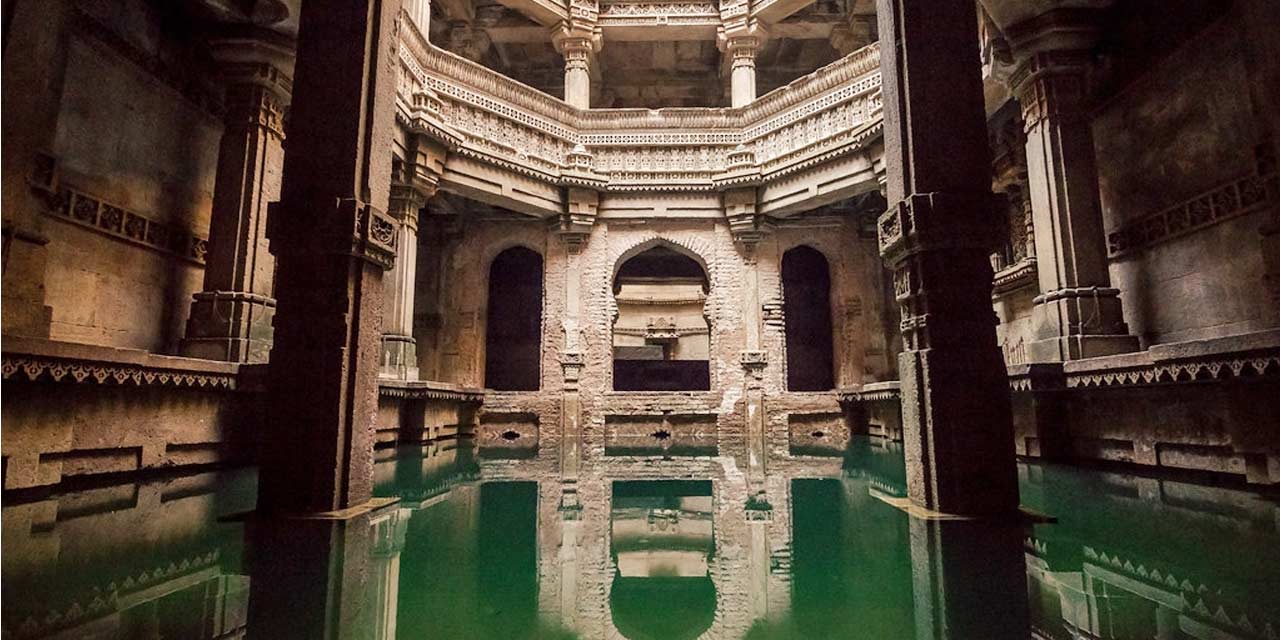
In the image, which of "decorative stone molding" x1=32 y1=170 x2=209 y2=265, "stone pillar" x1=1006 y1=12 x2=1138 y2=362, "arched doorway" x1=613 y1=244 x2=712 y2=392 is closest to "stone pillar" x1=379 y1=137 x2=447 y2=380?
"decorative stone molding" x1=32 y1=170 x2=209 y2=265

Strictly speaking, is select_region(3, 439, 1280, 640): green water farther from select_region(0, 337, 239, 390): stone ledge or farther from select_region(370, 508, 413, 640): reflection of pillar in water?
select_region(0, 337, 239, 390): stone ledge

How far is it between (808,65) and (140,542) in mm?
18825

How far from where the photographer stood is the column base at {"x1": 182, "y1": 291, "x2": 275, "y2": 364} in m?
7.34

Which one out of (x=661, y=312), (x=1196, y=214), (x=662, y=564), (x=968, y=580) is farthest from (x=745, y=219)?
(x=968, y=580)

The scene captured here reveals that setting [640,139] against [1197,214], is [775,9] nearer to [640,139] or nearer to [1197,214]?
[640,139]

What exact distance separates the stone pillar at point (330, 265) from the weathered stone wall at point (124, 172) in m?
3.07

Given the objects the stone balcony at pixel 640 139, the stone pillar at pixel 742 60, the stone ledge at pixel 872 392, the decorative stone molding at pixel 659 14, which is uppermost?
the decorative stone molding at pixel 659 14

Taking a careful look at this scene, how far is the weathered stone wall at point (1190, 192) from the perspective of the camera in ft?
21.1

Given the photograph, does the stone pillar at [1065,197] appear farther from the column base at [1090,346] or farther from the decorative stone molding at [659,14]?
the decorative stone molding at [659,14]

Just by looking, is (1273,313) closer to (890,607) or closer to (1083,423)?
(1083,423)

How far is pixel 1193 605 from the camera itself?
2.44 meters

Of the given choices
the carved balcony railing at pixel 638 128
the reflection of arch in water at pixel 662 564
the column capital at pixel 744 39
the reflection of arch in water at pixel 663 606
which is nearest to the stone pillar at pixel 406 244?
the carved balcony railing at pixel 638 128

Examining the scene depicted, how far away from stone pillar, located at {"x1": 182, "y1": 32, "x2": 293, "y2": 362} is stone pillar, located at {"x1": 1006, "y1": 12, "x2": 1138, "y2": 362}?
31.4 ft

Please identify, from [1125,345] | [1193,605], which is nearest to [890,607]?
[1193,605]
